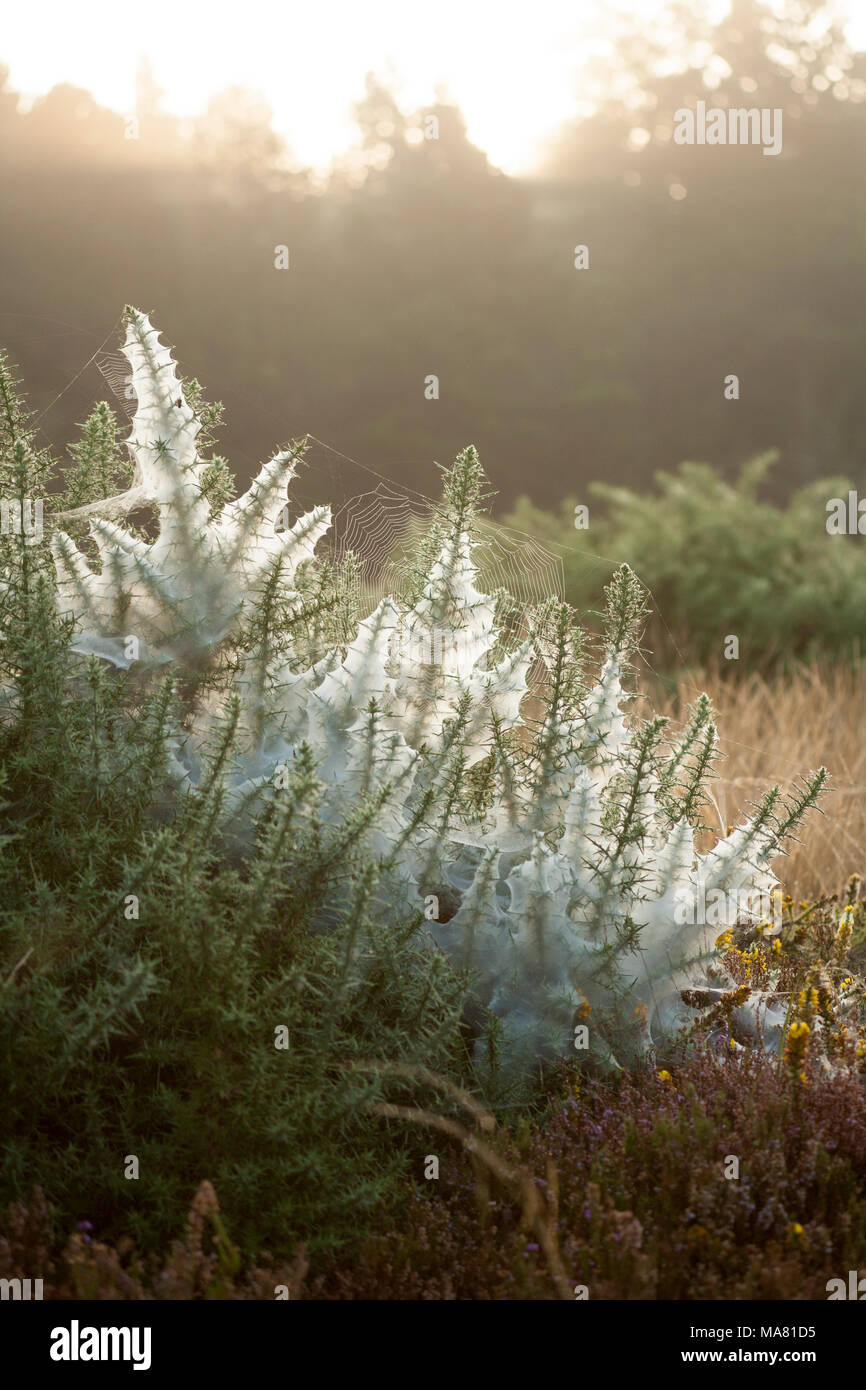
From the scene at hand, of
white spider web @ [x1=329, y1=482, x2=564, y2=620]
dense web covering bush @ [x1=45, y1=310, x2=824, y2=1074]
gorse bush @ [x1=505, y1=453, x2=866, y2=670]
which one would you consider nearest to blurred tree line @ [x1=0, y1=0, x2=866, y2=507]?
gorse bush @ [x1=505, y1=453, x2=866, y2=670]

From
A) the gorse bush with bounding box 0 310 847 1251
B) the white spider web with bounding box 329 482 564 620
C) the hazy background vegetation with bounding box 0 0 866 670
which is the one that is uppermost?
the hazy background vegetation with bounding box 0 0 866 670

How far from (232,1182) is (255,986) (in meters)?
0.40

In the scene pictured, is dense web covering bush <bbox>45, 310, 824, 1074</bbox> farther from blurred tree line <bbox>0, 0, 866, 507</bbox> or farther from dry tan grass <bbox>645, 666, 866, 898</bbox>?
blurred tree line <bbox>0, 0, 866, 507</bbox>

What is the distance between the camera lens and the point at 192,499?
2.95 m

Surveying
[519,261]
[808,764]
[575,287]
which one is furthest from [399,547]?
[575,287]

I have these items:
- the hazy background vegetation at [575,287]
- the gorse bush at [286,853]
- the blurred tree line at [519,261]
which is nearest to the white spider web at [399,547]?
the gorse bush at [286,853]

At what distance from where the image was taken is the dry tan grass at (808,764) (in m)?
4.86

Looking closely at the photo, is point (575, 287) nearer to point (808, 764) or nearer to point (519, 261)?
point (519, 261)

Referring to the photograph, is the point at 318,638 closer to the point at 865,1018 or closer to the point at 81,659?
the point at 81,659

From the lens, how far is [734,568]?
10.7m

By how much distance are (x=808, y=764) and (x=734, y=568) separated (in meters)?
5.28

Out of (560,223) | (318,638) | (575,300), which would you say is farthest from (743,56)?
(318,638)

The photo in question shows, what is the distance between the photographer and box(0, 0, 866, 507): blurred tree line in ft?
65.7

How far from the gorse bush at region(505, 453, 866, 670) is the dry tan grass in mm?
1976
